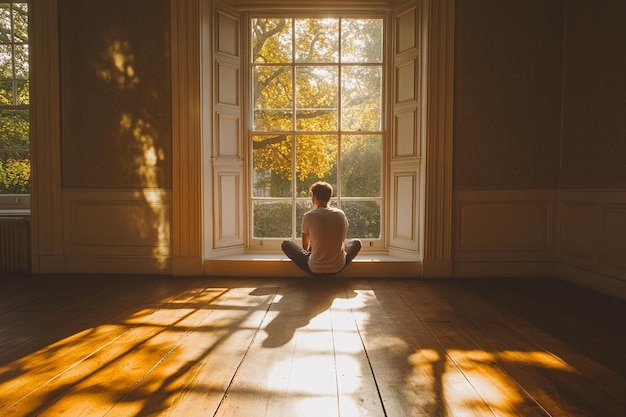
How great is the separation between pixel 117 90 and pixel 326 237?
242 centimetres

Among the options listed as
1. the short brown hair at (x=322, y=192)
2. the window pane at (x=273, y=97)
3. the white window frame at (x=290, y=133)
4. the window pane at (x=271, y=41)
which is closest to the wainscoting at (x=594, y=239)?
the white window frame at (x=290, y=133)

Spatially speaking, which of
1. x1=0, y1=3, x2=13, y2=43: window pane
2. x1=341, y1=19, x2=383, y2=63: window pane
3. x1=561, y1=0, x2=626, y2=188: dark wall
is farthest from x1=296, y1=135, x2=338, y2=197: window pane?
x1=0, y1=3, x2=13, y2=43: window pane

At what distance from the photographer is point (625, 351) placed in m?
2.50

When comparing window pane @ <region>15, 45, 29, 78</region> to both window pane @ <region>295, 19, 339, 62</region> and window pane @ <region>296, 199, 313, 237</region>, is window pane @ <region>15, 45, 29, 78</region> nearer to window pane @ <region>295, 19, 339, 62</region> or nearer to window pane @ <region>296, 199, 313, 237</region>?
window pane @ <region>295, 19, 339, 62</region>

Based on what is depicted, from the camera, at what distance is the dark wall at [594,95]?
377 centimetres

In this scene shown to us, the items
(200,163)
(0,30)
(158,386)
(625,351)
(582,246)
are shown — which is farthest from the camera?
(0,30)

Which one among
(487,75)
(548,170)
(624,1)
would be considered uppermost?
(624,1)

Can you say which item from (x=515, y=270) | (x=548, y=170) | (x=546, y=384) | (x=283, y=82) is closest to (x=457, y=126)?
(x=548, y=170)

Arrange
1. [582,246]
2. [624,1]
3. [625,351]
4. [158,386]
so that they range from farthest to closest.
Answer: [582,246] < [624,1] < [625,351] < [158,386]

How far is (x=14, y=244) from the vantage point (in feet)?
15.1

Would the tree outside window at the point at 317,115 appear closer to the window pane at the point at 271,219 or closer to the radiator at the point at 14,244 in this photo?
the window pane at the point at 271,219

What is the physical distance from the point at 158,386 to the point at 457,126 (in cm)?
349

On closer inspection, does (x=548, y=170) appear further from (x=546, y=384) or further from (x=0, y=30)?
(x=0, y=30)

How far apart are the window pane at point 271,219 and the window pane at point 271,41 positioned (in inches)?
58.3
